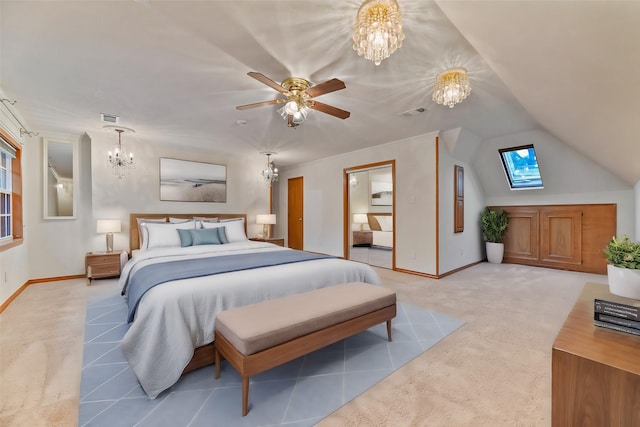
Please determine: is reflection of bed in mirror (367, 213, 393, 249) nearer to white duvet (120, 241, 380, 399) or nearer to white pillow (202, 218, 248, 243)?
white pillow (202, 218, 248, 243)

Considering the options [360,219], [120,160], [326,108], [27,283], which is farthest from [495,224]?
[27,283]

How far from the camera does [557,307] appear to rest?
3.15 metres

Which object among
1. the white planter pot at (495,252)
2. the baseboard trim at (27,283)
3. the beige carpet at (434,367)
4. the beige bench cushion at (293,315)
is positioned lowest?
the beige carpet at (434,367)

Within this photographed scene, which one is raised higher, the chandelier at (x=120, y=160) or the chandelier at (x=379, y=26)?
the chandelier at (x=379, y=26)

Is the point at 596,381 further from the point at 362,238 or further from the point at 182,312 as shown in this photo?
the point at 362,238

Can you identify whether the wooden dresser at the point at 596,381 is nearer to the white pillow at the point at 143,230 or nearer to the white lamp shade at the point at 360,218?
the white pillow at the point at 143,230

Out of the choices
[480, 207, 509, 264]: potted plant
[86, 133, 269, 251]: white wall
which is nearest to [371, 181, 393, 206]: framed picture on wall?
[480, 207, 509, 264]: potted plant

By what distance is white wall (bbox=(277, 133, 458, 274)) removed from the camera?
455 cm

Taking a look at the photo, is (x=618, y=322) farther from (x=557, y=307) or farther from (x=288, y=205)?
(x=288, y=205)

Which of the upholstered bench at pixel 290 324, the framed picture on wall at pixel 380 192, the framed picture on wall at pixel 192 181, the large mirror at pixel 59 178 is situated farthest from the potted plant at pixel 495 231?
the large mirror at pixel 59 178

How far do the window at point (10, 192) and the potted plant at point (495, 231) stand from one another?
761 cm

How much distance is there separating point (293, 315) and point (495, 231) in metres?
5.39

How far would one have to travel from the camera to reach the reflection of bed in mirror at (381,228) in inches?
309

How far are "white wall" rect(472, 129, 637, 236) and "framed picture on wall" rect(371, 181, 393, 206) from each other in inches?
137
